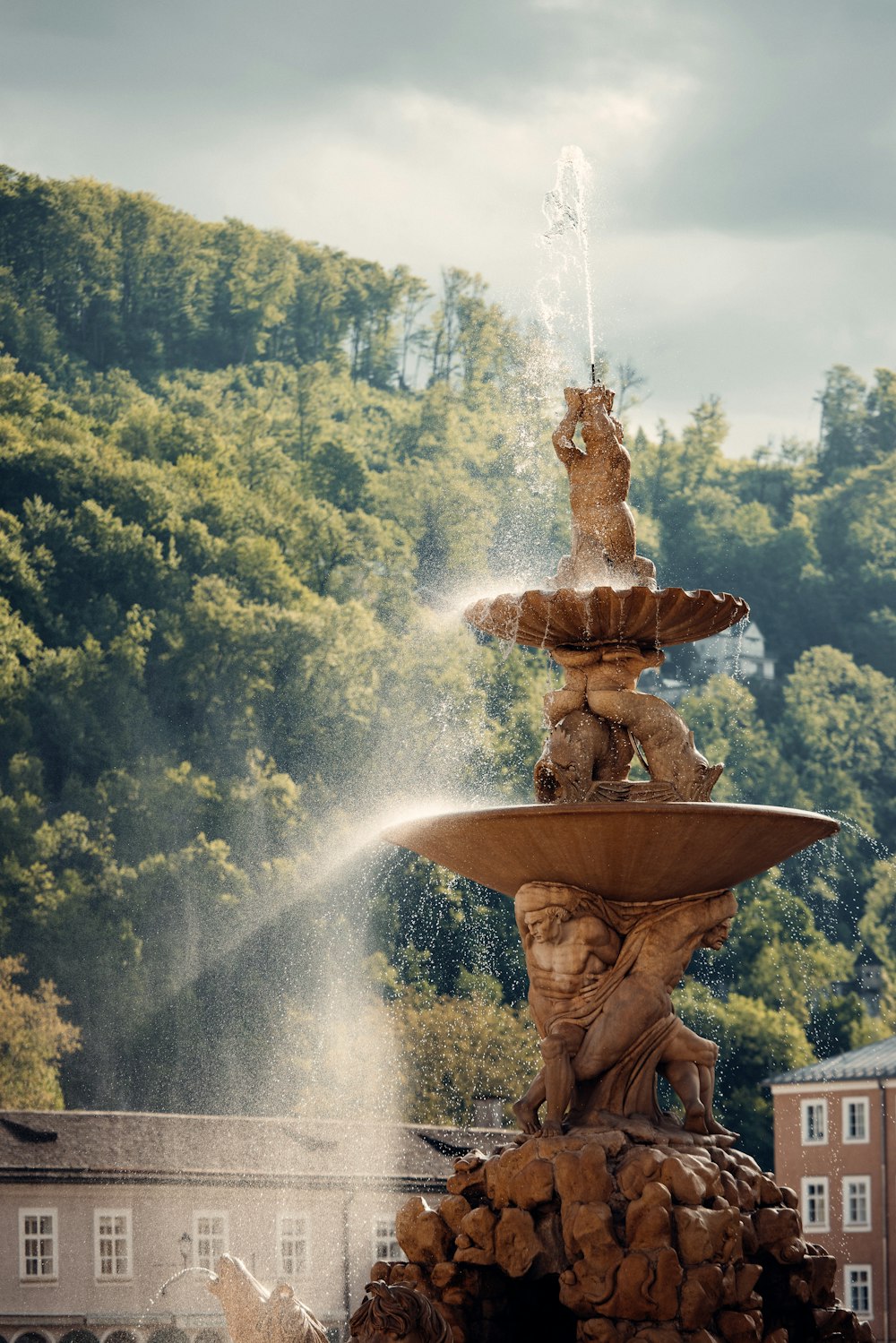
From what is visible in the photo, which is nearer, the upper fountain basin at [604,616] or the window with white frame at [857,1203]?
the upper fountain basin at [604,616]

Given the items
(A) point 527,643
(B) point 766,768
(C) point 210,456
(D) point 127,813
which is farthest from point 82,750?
(A) point 527,643

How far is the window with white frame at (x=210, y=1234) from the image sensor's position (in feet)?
110

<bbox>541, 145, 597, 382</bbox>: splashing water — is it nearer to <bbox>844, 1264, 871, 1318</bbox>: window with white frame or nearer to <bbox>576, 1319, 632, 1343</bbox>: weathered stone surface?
<bbox>576, 1319, 632, 1343</bbox>: weathered stone surface

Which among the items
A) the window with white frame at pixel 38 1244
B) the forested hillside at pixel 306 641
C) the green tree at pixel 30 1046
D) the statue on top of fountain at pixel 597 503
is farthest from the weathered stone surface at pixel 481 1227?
the green tree at pixel 30 1046

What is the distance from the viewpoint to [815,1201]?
40.2m

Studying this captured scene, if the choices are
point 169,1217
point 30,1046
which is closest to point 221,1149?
point 169,1217

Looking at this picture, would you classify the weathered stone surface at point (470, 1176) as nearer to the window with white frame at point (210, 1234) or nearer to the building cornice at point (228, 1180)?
the building cornice at point (228, 1180)

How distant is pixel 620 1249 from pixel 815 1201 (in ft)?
105

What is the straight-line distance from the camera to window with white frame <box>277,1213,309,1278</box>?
3344 cm

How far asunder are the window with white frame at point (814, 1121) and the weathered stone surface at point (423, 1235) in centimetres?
3207

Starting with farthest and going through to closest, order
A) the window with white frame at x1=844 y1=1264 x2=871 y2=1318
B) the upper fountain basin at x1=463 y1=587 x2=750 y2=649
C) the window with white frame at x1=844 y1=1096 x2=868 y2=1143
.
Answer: the window with white frame at x1=844 y1=1096 x2=868 y2=1143 < the window with white frame at x1=844 y1=1264 x2=871 y2=1318 < the upper fountain basin at x1=463 y1=587 x2=750 y2=649

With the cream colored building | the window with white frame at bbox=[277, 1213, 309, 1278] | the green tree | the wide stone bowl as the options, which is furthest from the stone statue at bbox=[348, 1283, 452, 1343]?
the green tree

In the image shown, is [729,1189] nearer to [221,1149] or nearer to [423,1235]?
[423,1235]

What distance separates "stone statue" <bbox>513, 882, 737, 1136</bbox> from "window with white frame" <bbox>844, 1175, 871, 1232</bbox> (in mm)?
29994
